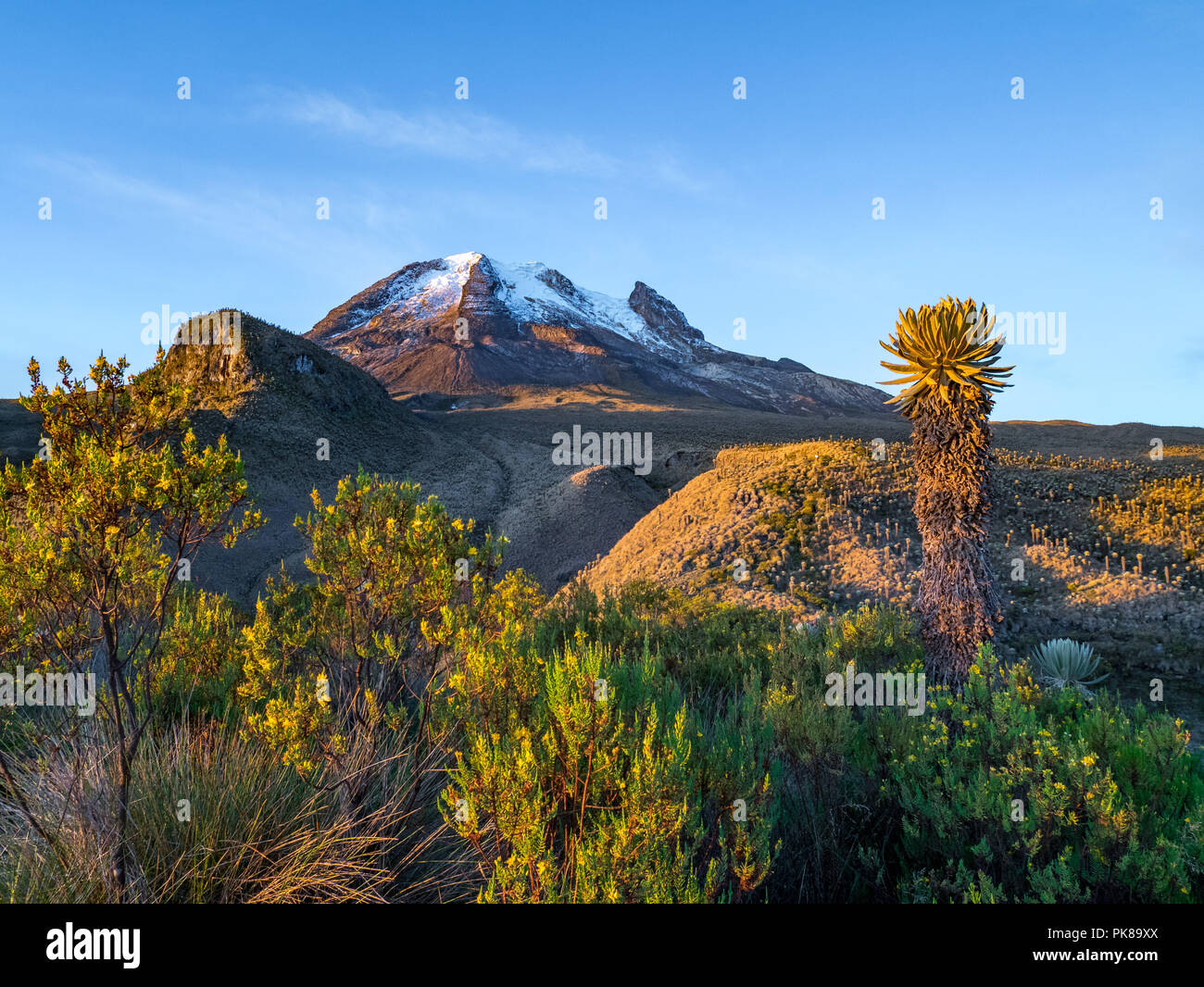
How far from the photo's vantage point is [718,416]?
60.4 metres

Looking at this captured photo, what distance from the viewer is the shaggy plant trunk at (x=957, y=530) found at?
25.0ft

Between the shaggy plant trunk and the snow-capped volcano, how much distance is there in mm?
78969

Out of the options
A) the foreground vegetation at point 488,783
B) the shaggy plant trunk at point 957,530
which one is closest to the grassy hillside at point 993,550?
the shaggy plant trunk at point 957,530

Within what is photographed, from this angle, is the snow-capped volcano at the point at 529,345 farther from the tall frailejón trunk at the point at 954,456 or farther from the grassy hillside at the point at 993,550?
the tall frailejón trunk at the point at 954,456

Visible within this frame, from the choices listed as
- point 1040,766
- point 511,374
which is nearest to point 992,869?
point 1040,766

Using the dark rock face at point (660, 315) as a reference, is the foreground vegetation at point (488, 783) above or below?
below

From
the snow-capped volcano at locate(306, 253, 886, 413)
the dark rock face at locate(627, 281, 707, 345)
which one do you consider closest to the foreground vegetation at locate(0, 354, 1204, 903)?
the snow-capped volcano at locate(306, 253, 886, 413)

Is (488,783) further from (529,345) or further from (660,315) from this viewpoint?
(660,315)

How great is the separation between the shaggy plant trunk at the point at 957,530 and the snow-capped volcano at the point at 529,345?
79.0m

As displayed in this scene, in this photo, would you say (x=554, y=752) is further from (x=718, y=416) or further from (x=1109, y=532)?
(x=718, y=416)

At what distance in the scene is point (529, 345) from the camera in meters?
116

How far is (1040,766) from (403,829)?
3.46 metres

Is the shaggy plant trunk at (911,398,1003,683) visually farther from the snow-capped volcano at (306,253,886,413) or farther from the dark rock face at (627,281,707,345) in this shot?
the dark rock face at (627,281,707,345)

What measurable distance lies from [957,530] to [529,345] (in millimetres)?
113098
